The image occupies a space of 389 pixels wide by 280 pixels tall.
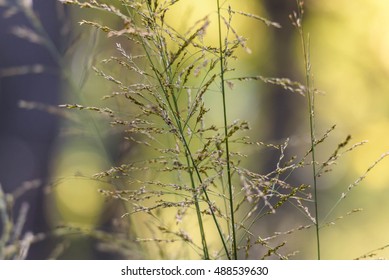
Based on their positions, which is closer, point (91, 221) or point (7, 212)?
point (7, 212)

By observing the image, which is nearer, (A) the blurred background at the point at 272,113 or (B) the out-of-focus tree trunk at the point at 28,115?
(A) the blurred background at the point at 272,113

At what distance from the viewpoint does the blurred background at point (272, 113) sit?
8164 mm

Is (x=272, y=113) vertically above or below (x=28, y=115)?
below

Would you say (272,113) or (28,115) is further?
(28,115)

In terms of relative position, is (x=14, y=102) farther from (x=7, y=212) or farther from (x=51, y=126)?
(x=7, y=212)

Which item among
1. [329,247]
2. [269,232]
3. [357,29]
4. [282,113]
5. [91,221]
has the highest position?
[357,29]

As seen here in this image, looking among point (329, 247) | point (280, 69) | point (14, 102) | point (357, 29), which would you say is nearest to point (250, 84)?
point (280, 69)

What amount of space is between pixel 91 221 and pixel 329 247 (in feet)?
8.95

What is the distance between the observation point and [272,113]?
28.8 feet

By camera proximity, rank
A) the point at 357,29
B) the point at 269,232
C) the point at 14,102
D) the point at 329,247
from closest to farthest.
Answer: the point at 269,232 < the point at 329,247 < the point at 357,29 < the point at 14,102

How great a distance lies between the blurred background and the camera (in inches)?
321

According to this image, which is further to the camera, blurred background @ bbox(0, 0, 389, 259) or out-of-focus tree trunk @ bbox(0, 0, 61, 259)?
out-of-focus tree trunk @ bbox(0, 0, 61, 259)
